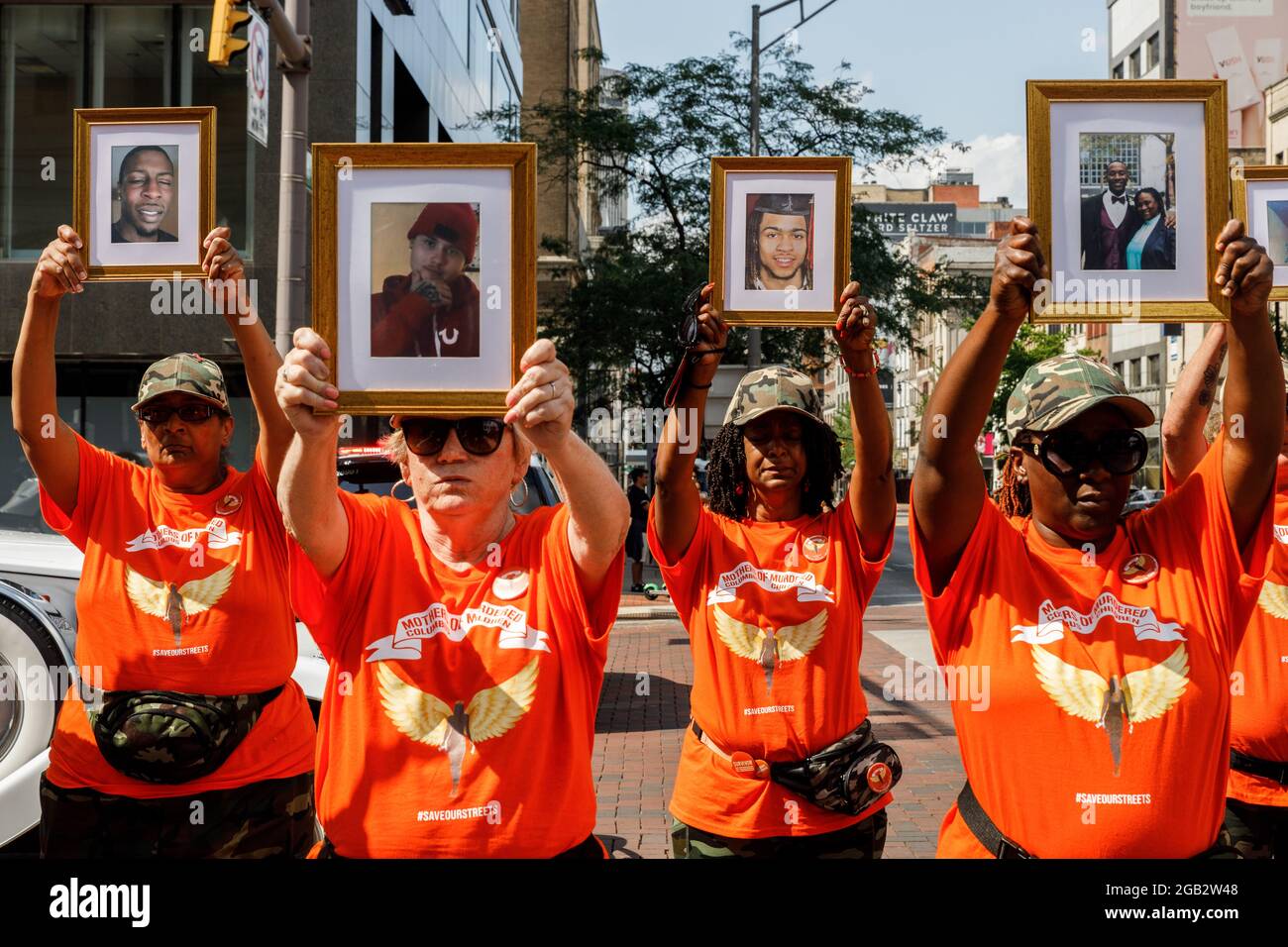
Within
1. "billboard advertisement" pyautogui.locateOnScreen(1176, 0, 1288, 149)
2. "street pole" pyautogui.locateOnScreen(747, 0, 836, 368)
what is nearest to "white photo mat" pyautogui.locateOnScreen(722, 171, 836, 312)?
"street pole" pyautogui.locateOnScreen(747, 0, 836, 368)

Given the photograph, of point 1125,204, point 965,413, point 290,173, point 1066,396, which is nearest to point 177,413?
point 965,413

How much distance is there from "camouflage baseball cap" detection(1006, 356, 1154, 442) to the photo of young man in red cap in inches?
47.2

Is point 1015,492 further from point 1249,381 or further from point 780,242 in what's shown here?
point 1249,381

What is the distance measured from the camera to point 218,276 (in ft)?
11.1

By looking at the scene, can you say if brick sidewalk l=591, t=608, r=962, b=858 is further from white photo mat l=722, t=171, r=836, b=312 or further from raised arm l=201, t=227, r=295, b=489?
white photo mat l=722, t=171, r=836, b=312

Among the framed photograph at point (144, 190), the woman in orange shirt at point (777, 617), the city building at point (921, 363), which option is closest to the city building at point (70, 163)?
the framed photograph at point (144, 190)

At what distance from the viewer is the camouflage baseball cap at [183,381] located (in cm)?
410

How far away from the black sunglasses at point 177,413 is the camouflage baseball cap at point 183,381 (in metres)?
0.03

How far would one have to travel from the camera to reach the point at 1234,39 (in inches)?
1815

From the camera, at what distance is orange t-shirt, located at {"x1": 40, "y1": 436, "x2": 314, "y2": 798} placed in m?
3.79

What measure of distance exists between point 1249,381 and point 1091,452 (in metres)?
0.34
